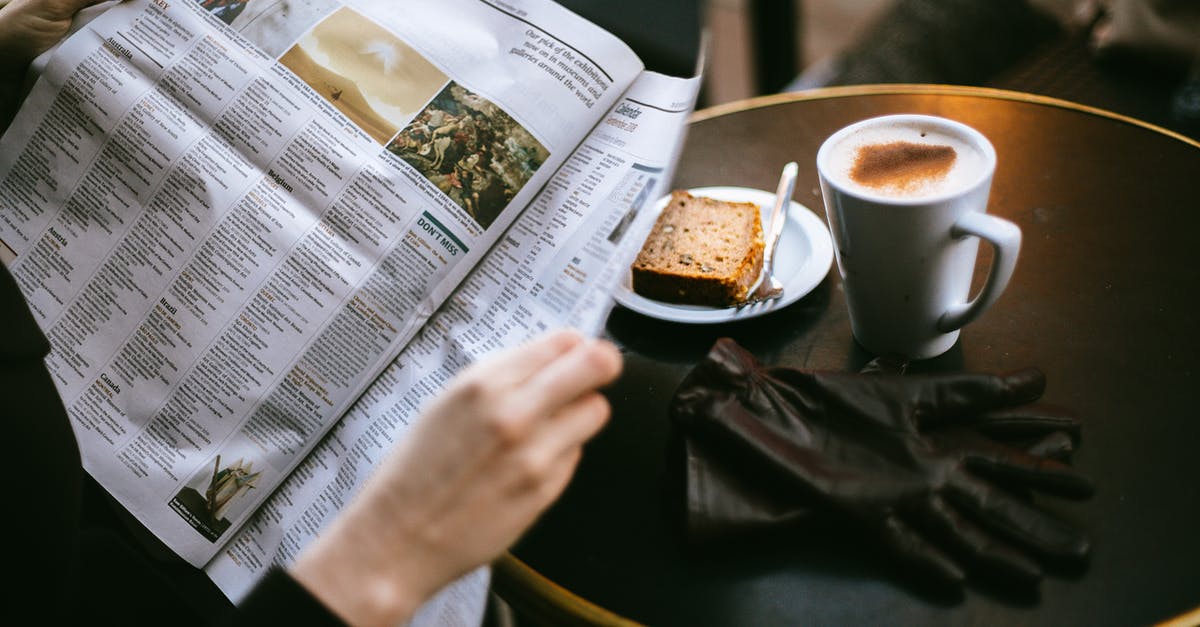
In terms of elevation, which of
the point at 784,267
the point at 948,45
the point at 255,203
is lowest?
the point at 948,45

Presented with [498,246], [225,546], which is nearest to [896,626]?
[498,246]

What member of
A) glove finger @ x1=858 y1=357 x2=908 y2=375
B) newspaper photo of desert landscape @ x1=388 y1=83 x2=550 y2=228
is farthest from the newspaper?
glove finger @ x1=858 y1=357 x2=908 y2=375

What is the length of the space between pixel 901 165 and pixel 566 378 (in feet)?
1.18

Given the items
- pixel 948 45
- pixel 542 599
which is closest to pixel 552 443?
pixel 542 599

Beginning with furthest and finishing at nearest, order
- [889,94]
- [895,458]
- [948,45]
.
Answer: [948,45] → [889,94] → [895,458]

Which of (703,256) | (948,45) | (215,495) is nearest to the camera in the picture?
(215,495)

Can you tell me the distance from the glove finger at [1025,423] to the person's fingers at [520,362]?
309 mm

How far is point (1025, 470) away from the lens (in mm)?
567

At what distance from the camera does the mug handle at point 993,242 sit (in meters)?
0.62

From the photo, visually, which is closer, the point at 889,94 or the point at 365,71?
the point at 365,71

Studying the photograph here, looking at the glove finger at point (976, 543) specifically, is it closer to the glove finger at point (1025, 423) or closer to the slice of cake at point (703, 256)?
the glove finger at point (1025, 423)

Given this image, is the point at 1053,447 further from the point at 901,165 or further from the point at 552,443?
the point at 552,443

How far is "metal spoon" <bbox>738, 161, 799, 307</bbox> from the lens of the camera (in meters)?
0.78

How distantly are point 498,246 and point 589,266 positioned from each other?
0.35 feet
